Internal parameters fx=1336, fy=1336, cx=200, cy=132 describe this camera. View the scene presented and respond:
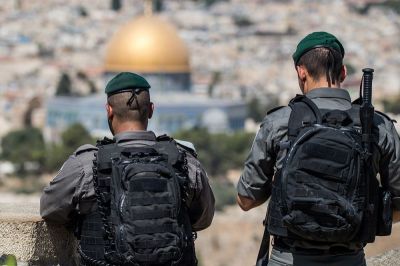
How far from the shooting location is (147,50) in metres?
37.6

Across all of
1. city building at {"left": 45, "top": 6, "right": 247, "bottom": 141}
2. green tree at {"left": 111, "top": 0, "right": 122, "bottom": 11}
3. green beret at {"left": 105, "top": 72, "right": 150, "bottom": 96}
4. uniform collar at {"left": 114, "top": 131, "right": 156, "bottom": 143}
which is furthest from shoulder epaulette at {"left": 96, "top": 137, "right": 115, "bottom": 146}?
green tree at {"left": 111, "top": 0, "right": 122, "bottom": 11}

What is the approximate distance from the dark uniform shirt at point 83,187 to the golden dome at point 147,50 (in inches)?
1310

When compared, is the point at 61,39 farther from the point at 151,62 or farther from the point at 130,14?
the point at 151,62

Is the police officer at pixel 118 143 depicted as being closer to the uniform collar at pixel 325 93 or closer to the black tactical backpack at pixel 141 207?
the black tactical backpack at pixel 141 207

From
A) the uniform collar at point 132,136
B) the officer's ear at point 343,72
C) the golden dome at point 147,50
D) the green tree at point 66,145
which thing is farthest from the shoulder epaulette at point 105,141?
the golden dome at point 147,50

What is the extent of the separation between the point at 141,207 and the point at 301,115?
1.83ft

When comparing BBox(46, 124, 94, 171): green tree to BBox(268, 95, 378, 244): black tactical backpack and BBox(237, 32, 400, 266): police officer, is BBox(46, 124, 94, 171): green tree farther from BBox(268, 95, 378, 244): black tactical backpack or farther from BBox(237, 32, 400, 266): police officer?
BBox(268, 95, 378, 244): black tactical backpack

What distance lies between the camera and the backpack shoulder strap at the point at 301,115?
3789 mm

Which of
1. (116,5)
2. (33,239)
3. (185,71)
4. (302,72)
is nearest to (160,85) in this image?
(185,71)

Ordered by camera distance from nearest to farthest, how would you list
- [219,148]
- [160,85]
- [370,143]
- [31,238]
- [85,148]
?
[370,143] < [85,148] < [31,238] < [219,148] < [160,85]

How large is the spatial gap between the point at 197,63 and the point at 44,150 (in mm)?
39628

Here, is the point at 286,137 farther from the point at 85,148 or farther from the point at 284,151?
the point at 85,148

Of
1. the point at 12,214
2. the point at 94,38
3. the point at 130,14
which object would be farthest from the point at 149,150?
the point at 130,14

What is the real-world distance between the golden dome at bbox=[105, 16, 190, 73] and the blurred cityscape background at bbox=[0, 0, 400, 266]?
0.13 feet
